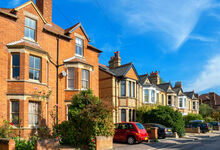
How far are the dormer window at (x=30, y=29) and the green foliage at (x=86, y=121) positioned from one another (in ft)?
Result: 22.5

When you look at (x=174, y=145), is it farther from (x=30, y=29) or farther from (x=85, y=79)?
(x=30, y=29)

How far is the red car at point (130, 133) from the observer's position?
59.3 ft

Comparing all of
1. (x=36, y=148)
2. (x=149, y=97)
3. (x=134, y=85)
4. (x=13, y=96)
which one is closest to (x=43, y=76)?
(x=13, y=96)

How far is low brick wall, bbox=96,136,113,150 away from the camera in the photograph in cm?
1441

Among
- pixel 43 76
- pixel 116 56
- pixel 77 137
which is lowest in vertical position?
pixel 77 137

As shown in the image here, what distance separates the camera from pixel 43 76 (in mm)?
17938

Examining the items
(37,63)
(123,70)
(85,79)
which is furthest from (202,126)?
(37,63)

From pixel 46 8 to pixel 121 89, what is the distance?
1278 centimetres

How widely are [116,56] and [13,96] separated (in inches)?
798

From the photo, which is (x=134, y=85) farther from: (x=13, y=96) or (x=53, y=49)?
(x=13, y=96)

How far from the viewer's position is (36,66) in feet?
58.3

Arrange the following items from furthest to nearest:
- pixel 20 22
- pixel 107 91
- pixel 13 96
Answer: pixel 107 91, pixel 20 22, pixel 13 96

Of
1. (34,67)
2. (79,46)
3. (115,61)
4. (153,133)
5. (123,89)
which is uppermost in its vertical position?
(79,46)

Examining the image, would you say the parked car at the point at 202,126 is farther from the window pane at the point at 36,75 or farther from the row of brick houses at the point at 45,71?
the window pane at the point at 36,75
